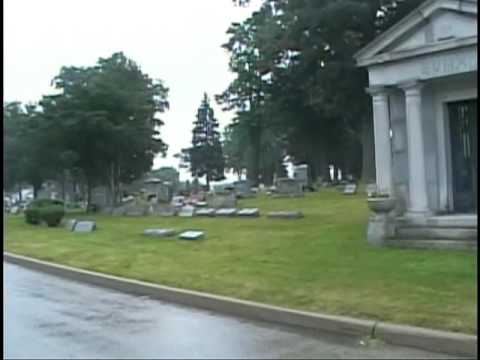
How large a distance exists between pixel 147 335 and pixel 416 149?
8910 mm

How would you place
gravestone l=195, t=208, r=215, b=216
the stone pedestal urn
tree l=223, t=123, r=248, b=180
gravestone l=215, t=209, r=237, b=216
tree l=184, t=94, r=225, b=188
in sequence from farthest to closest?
tree l=223, t=123, r=248, b=180 → tree l=184, t=94, r=225, b=188 → gravestone l=195, t=208, r=215, b=216 → gravestone l=215, t=209, r=237, b=216 → the stone pedestal urn

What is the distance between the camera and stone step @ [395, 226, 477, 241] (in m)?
13.6

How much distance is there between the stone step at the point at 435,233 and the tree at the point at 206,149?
7512cm

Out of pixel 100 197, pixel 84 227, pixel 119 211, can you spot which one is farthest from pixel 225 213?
pixel 100 197

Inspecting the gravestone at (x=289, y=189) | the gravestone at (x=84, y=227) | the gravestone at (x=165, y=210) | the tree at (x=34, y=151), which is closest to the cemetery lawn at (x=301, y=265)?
the gravestone at (x=84, y=227)

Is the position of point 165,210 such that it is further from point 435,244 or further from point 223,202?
point 435,244

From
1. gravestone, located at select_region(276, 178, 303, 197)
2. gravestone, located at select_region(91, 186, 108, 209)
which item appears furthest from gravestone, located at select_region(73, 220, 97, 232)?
gravestone, located at select_region(91, 186, 108, 209)

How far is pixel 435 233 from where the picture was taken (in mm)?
14062

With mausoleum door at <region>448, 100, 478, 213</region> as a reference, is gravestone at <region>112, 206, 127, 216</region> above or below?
below

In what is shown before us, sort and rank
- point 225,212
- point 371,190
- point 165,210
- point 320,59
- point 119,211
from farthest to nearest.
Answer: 1. point 119,211
2. point 320,59
3. point 165,210
4. point 225,212
5. point 371,190

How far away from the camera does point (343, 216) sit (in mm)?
22031

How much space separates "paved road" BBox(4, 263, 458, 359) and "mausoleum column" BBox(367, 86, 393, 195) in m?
7.04

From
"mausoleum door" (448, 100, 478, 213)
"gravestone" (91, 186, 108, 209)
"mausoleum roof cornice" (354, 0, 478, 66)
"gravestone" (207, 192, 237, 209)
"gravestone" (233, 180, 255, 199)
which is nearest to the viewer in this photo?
"mausoleum roof cornice" (354, 0, 478, 66)

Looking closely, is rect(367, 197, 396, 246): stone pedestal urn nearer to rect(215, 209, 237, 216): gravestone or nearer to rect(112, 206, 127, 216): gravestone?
rect(215, 209, 237, 216): gravestone
